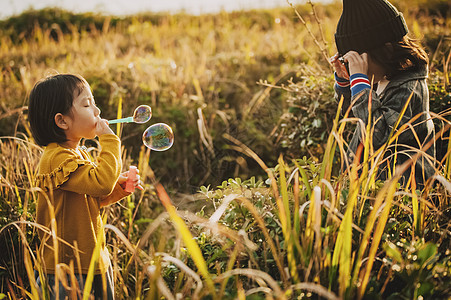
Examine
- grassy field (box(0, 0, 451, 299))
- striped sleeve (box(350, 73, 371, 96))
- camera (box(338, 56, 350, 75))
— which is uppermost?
camera (box(338, 56, 350, 75))

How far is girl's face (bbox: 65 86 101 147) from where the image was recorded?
1.96 meters

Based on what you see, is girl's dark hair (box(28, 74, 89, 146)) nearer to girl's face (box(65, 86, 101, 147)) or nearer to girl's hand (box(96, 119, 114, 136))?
girl's face (box(65, 86, 101, 147))

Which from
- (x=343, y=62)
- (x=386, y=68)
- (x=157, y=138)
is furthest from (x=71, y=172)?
(x=386, y=68)

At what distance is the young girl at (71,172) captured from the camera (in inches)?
73.9

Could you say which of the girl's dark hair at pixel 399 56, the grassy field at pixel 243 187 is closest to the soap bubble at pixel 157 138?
the grassy field at pixel 243 187

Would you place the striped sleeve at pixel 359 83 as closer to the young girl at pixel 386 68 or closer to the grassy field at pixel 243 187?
the young girl at pixel 386 68

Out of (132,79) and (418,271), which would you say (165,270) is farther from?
(132,79)

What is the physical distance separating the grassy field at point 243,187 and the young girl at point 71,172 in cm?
19

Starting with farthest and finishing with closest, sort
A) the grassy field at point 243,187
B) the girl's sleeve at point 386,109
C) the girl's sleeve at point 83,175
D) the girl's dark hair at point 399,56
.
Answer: the girl's dark hair at point 399,56 → the girl's sleeve at point 386,109 → the girl's sleeve at point 83,175 → the grassy field at point 243,187

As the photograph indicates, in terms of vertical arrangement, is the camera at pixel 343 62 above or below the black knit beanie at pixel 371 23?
below

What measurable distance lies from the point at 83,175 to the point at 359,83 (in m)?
1.60

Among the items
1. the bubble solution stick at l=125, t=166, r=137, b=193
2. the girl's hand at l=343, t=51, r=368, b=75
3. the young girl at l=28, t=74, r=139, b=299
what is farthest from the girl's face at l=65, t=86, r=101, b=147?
the girl's hand at l=343, t=51, r=368, b=75

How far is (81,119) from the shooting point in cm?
197

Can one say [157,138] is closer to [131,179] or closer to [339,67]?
[131,179]
